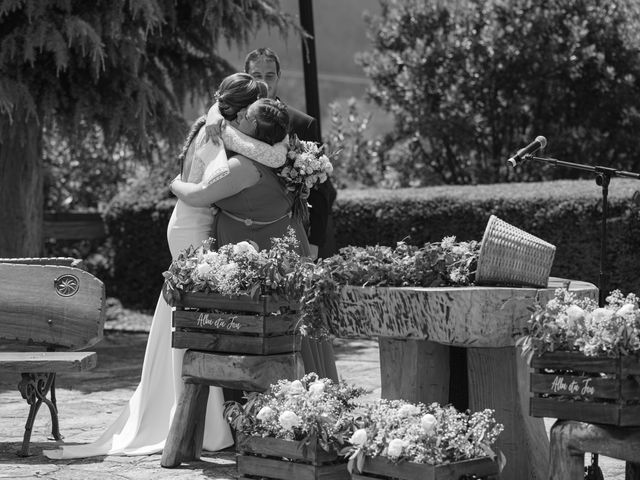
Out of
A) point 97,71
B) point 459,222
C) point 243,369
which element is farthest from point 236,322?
point 459,222

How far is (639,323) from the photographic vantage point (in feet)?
13.8

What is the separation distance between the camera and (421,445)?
434 centimetres

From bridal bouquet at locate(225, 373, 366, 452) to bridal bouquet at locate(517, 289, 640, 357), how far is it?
2.87ft

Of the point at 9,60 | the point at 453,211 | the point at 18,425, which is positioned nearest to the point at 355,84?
→ the point at 453,211

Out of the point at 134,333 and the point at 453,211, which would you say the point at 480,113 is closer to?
the point at 453,211

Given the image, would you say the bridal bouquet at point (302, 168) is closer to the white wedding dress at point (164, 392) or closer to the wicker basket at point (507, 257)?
the white wedding dress at point (164, 392)

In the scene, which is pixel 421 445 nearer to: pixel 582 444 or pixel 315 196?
pixel 582 444

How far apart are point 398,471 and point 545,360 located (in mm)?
723

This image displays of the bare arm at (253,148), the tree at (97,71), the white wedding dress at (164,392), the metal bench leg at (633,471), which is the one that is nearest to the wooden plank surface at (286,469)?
the metal bench leg at (633,471)

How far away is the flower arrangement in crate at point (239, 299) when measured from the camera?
214 inches

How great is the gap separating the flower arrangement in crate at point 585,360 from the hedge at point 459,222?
19.6ft

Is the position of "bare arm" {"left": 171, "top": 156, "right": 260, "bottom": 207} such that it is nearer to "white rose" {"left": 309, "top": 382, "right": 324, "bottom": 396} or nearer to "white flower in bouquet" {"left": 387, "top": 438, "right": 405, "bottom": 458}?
"white rose" {"left": 309, "top": 382, "right": 324, "bottom": 396}

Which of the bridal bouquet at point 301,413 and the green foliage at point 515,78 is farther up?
the green foliage at point 515,78

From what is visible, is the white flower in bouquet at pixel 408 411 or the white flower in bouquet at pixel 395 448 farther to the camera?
the white flower in bouquet at pixel 408 411
